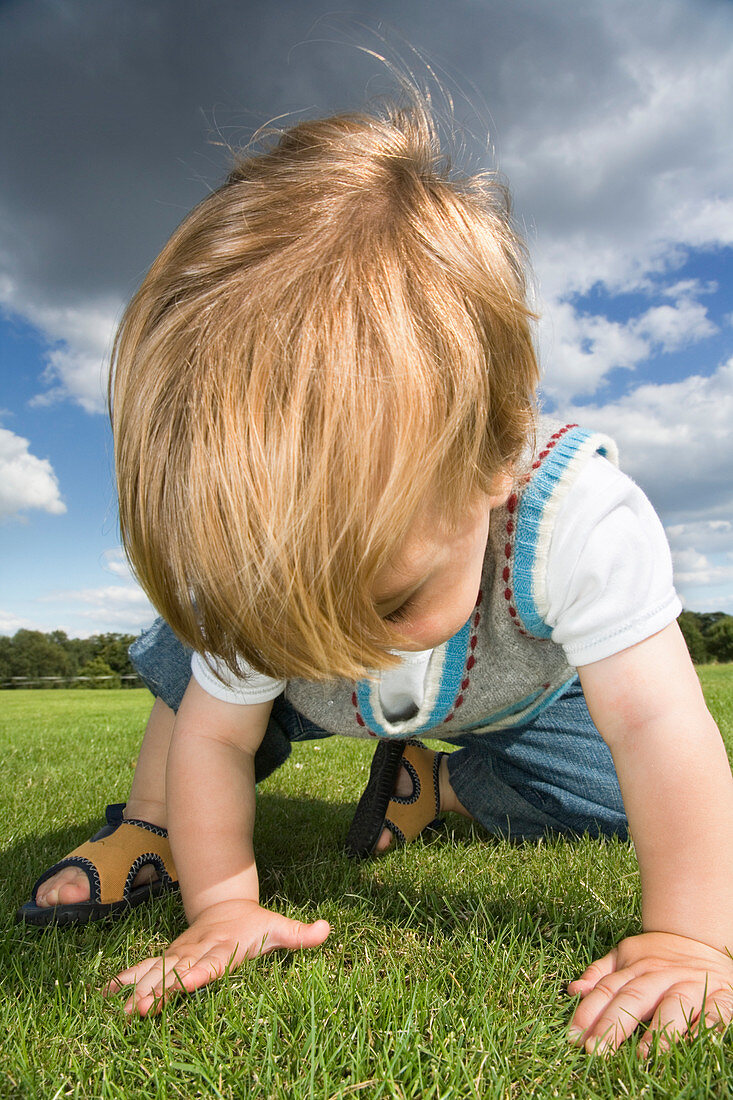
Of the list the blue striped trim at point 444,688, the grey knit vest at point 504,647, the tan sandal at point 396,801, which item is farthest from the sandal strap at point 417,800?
the blue striped trim at point 444,688

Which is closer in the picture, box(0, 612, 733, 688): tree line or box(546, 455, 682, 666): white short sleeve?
box(546, 455, 682, 666): white short sleeve

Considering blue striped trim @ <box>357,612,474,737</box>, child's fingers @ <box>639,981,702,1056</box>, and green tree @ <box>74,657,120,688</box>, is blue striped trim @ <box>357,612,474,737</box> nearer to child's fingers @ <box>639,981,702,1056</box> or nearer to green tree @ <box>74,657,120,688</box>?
child's fingers @ <box>639,981,702,1056</box>

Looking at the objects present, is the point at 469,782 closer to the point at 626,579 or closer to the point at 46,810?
the point at 626,579

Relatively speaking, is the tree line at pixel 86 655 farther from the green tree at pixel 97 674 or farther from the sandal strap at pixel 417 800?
Result: the sandal strap at pixel 417 800

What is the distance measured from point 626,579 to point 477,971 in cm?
83

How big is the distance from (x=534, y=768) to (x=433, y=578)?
147 cm

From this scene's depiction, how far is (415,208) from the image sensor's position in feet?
5.05

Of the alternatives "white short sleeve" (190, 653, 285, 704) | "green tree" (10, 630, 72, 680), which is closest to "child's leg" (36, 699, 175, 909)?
"white short sleeve" (190, 653, 285, 704)

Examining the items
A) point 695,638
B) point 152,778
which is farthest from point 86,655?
point 152,778

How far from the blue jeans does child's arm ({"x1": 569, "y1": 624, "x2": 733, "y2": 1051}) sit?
104cm

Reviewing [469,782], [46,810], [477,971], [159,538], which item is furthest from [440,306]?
[46,810]

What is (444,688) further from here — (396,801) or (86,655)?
(86,655)

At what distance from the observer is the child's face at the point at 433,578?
1.40 metres

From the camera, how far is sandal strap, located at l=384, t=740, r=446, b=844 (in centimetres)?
261
